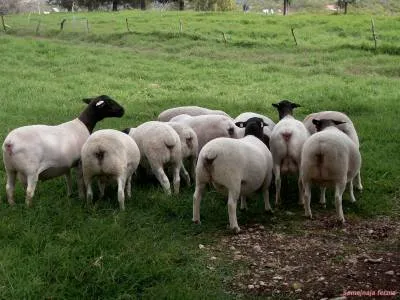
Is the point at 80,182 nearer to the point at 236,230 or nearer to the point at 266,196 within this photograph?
the point at 236,230

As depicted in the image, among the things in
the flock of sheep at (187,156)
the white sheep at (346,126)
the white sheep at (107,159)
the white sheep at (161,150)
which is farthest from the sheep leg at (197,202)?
the white sheep at (346,126)

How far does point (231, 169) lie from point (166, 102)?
9.11m

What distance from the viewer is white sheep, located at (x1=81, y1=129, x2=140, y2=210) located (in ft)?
22.0

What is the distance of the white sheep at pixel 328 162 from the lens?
259 inches

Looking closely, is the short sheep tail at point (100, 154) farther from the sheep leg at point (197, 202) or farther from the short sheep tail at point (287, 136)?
the short sheep tail at point (287, 136)

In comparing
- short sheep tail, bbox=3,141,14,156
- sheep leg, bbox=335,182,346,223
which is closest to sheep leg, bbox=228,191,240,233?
sheep leg, bbox=335,182,346,223

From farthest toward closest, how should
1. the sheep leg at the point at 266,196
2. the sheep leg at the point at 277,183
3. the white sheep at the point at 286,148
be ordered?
the sheep leg at the point at 277,183 < the white sheep at the point at 286,148 < the sheep leg at the point at 266,196

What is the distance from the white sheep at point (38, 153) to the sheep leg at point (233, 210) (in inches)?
90.6

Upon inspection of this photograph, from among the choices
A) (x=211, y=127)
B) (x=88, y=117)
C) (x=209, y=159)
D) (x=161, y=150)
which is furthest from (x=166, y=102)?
(x=209, y=159)

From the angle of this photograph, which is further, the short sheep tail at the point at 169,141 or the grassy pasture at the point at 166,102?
the short sheep tail at the point at 169,141

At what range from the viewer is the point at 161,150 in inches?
300

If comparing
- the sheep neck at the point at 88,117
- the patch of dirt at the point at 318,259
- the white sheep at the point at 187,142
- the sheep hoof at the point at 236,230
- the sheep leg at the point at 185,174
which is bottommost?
the patch of dirt at the point at 318,259

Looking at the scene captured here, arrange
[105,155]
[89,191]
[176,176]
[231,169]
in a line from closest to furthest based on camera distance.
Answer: [231,169] < [105,155] < [89,191] < [176,176]

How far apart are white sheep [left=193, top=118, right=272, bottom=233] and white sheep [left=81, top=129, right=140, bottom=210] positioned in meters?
0.95
